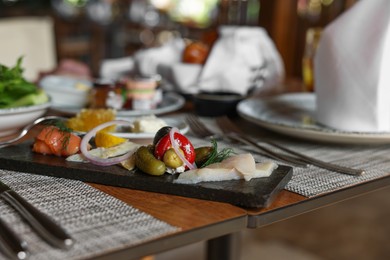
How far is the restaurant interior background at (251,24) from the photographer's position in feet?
8.71

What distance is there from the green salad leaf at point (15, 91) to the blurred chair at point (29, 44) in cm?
123

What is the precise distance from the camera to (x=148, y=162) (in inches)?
30.8

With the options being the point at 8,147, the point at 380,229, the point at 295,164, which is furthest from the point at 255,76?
the point at 380,229

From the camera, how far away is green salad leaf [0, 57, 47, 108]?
3.66ft

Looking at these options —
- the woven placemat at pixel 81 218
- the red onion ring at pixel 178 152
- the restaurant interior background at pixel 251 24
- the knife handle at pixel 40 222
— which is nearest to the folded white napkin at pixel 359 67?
the red onion ring at pixel 178 152

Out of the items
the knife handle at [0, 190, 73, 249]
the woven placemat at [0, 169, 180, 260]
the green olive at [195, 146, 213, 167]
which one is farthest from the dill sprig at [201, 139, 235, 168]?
the knife handle at [0, 190, 73, 249]

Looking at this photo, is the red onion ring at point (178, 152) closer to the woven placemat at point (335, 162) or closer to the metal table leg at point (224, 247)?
the woven placemat at point (335, 162)

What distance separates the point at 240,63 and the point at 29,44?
3.96 ft

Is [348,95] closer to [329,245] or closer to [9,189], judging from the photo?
[9,189]

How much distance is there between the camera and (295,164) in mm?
938

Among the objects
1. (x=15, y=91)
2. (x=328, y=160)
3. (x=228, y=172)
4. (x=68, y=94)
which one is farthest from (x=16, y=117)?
(x=328, y=160)

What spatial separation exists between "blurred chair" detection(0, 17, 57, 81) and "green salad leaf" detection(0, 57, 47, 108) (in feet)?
4.03

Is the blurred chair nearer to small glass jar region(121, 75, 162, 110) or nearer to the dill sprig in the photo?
small glass jar region(121, 75, 162, 110)

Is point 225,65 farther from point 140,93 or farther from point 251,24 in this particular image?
point 251,24
